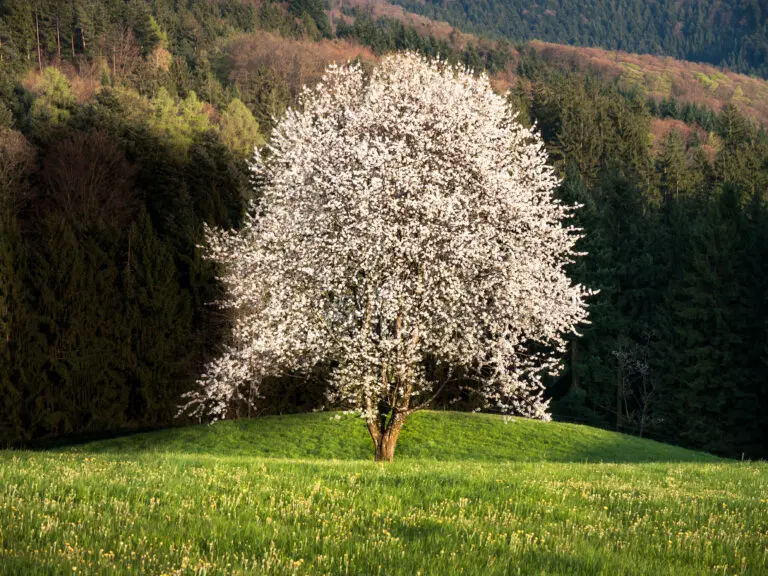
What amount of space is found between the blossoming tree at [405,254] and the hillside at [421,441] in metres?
7.74

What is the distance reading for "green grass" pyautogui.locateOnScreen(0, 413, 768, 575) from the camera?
619 cm

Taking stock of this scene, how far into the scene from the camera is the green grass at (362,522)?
6188mm

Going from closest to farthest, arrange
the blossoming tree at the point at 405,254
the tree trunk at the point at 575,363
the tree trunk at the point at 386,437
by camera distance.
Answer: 1. the blossoming tree at the point at 405,254
2. the tree trunk at the point at 386,437
3. the tree trunk at the point at 575,363

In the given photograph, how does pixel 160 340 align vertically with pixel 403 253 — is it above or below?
below

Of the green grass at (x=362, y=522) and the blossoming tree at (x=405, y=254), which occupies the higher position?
the blossoming tree at (x=405, y=254)

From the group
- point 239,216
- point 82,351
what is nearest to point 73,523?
point 82,351

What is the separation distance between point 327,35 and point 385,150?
458 feet

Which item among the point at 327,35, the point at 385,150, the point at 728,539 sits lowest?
the point at 728,539

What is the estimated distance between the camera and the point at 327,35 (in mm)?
152000

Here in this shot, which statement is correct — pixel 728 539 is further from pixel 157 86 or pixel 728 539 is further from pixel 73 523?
pixel 157 86

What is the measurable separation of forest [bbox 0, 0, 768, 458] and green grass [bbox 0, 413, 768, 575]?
15.9 metres

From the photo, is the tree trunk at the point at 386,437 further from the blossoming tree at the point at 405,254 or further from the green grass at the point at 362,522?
the green grass at the point at 362,522

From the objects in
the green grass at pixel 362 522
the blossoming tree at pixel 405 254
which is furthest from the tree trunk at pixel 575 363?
the green grass at pixel 362 522

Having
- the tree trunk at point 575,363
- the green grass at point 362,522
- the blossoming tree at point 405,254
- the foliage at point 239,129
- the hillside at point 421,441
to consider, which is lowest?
the tree trunk at point 575,363
